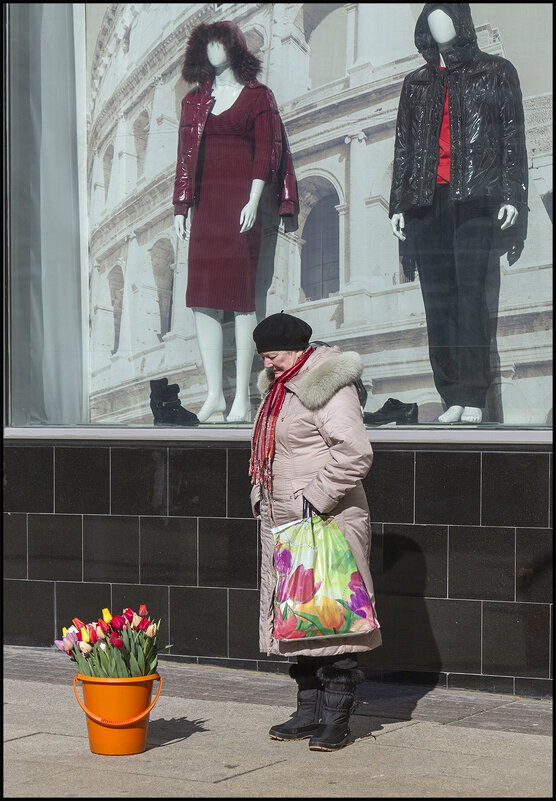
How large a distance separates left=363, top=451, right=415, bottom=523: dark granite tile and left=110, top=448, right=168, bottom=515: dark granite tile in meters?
1.41

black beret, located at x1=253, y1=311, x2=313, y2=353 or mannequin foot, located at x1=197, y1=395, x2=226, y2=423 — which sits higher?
black beret, located at x1=253, y1=311, x2=313, y2=353

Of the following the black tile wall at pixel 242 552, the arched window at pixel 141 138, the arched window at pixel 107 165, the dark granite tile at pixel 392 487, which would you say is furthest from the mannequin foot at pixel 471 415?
the arched window at pixel 107 165

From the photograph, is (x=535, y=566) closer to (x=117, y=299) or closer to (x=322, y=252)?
(x=322, y=252)

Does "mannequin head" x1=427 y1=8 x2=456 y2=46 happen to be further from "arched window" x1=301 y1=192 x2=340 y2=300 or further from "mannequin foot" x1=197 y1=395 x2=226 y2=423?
"mannequin foot" x1=197 y1=395 x2=226 y2=423

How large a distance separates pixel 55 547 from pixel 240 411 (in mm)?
1582

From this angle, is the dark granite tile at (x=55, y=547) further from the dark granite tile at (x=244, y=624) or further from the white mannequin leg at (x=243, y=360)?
the white mannequin leg at (x=243, y=360)

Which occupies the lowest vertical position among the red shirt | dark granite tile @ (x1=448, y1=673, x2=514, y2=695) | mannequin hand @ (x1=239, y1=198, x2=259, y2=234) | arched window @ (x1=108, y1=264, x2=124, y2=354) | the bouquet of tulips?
dark granite tile @ (x1=448, y1=673, x2=514, y2=695)

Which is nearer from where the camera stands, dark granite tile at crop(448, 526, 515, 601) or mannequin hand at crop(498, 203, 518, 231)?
dark granite tile at crop(448, 526, 515, 601)

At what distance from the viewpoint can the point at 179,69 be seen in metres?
8.20

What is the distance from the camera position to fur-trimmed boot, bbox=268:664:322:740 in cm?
567

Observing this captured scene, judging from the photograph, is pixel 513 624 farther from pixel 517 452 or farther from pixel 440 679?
pixel 517 452

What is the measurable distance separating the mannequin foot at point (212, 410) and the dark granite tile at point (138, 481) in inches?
14.6

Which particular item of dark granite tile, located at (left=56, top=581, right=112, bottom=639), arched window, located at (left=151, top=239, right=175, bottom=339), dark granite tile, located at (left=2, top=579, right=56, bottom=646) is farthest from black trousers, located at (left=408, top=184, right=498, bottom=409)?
dark granite tile, located at (left=2, top=579, right=56, bottom=646)

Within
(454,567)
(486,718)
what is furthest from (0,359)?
(486,718)
